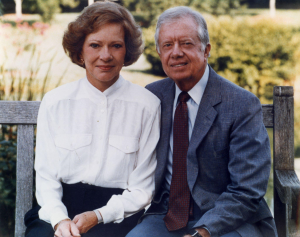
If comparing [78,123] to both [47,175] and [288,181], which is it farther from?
[288,181]

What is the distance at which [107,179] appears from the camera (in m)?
2.09

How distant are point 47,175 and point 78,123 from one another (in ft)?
1.15

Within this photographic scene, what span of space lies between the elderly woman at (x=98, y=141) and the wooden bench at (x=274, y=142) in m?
0.28

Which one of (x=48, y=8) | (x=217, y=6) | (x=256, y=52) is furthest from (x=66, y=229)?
(x=48, y=8)

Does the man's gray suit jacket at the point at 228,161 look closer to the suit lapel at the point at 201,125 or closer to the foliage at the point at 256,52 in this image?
the suit lapel at the point at 201,125

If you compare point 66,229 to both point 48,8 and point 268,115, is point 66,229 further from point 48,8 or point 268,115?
point 48,8

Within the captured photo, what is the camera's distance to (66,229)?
1.91 meters

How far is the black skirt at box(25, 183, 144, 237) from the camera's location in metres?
2.08

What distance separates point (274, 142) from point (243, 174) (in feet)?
1.83

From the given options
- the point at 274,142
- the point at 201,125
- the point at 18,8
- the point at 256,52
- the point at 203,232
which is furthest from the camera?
the point at 18,8

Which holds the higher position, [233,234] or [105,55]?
[105,55]

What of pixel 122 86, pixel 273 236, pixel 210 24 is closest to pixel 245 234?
pixel 273 236

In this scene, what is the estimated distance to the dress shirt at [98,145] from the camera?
208cm

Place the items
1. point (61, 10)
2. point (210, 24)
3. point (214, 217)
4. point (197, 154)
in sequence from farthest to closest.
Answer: point (61, 10)
point (210, 24)
point (197, 154)
point (214, 217)
